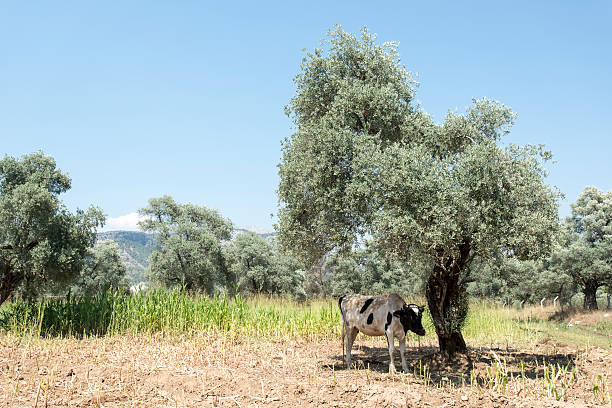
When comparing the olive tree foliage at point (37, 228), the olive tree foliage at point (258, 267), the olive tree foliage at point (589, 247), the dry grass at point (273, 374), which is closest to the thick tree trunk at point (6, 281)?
the olive tree foliage at point (37, 228)

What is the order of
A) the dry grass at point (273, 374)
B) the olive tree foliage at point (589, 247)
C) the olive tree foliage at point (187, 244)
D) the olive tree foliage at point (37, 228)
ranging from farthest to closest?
the olive tree foliage at point (187, 244) < the olive tree foliage at point (589, 247) < the olive tree foliage at point (37, 228) < the dry grass at point (273, 374)

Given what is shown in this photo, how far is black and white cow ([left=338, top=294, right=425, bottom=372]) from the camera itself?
40.8 ft

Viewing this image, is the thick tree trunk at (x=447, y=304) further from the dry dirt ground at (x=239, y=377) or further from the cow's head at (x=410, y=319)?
the cow's head at (x=410, y=319)

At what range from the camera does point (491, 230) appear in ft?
39.4

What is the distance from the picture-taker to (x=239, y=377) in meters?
10.5

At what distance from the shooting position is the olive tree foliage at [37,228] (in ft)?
76.3

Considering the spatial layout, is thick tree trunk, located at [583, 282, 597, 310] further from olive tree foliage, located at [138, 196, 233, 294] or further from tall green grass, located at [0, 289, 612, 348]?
olive tree foliage, located at [138, 196, 233, 294]

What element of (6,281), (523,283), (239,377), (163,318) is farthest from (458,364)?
(523,283)

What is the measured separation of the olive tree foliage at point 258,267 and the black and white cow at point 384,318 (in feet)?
129

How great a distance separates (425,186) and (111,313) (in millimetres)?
13878

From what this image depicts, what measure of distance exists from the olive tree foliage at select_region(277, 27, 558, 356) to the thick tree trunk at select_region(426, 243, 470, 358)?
0.03 m

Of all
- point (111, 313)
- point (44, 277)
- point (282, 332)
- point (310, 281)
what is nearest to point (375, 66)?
point (282, 332)

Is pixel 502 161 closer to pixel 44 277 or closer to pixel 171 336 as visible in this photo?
pixel 171 336

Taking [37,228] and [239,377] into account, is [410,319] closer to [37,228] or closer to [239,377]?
[239,377]
